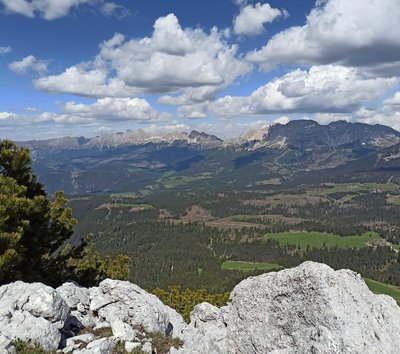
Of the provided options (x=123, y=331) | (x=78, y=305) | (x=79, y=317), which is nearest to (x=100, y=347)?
(x=123, y=331)

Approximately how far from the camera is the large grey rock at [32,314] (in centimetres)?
2112

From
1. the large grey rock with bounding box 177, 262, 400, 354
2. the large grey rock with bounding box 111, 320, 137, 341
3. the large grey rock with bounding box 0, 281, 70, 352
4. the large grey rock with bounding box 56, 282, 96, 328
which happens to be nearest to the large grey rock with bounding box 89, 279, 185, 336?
the large grey rock with bounding box 56, 282, 96, 328

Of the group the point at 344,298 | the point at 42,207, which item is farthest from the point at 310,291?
the point at 42,207

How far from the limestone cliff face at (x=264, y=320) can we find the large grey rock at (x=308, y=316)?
0.04 m

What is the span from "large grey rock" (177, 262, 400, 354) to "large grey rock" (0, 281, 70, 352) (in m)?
6.84

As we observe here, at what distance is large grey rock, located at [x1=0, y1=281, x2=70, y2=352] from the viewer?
2112 centimetres

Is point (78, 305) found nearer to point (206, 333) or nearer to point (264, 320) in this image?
point (206, 333)

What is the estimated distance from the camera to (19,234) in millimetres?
30578

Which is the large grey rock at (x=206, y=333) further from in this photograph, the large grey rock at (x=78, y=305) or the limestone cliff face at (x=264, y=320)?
the large grey rock at (x=78, y=305)

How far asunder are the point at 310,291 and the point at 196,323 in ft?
40.2

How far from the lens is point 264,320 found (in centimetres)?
2295

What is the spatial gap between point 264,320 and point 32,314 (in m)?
12.9

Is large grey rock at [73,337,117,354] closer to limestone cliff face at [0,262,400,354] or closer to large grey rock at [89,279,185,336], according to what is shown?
limestone cliff face at [0,262,400,354]

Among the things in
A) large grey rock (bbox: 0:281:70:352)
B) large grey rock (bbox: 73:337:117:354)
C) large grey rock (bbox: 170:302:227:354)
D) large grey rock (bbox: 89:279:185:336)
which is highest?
large grey rock (bbox: 0:281:70:352)
